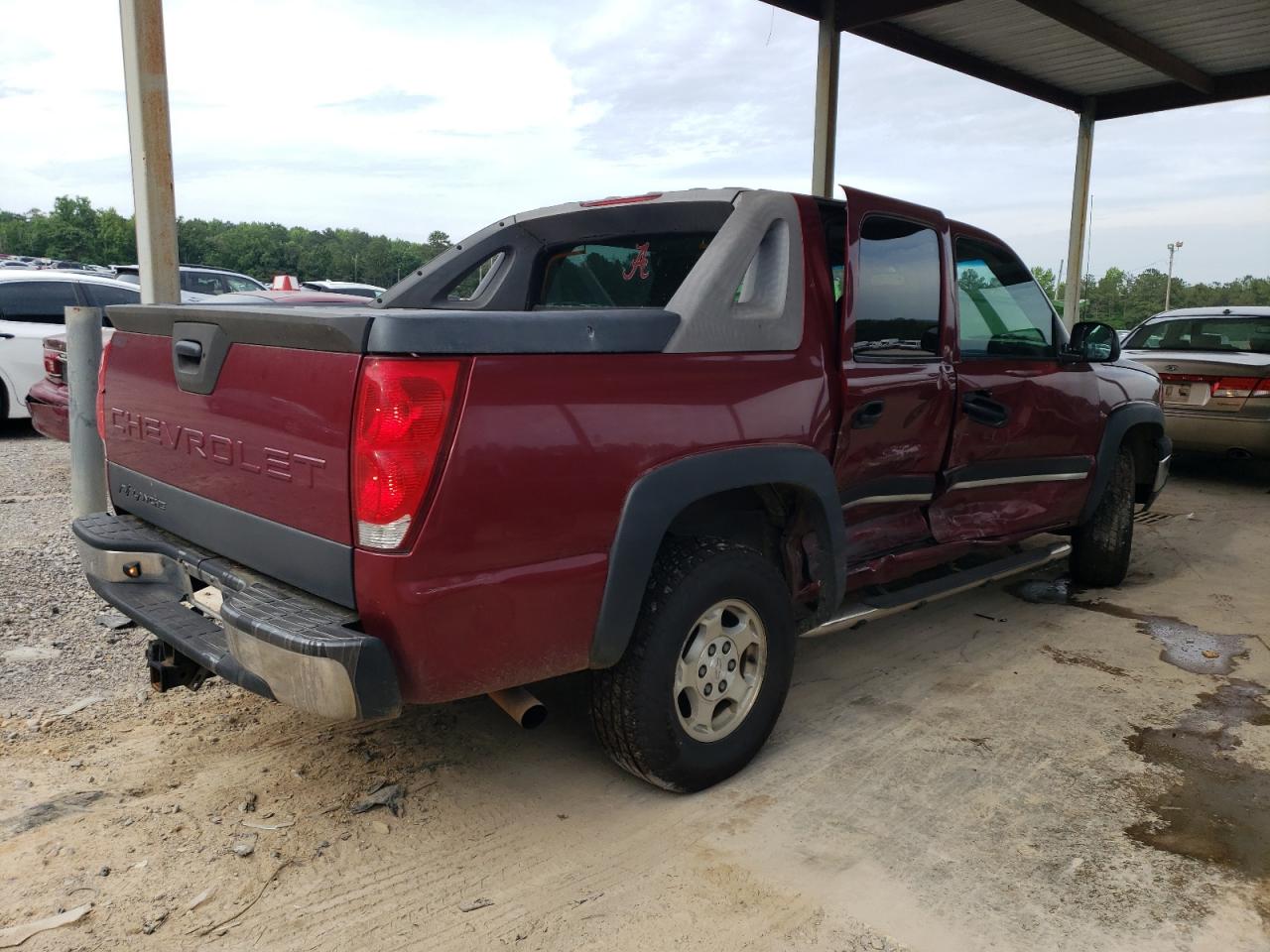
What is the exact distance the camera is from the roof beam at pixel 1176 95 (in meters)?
11.8

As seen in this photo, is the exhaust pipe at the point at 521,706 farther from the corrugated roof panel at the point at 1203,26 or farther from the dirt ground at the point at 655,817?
the corrugated roof panel at the point at 1203,26

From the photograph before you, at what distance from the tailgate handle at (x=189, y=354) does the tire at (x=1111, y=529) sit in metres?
4.48

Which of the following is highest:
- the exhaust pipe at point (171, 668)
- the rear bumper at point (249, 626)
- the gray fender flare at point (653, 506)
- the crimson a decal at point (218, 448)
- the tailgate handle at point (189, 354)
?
the tailgate handle at point (189, 354)

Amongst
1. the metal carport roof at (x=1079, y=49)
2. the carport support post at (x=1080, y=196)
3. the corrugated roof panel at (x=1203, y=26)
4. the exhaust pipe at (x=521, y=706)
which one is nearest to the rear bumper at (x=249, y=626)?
the exhaust pipe at (x=521, y=706)

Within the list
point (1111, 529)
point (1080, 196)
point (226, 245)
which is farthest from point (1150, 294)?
point (226, 245)

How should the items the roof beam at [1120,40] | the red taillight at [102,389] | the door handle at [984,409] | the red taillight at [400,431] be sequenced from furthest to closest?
the roof beam at [1120,40] < the door handle at [984,409] < the red taillight at [102,389] < the red taillight at [400,431]

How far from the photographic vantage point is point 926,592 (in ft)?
12.7

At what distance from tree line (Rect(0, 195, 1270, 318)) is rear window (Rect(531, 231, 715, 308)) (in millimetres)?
44356

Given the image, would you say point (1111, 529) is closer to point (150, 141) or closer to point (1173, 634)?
point (1173, 634)

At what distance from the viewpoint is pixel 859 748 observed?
3367 millimetres

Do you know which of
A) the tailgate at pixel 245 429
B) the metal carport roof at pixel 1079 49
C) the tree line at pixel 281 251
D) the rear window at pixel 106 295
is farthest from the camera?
the tree line at pixel 281 251

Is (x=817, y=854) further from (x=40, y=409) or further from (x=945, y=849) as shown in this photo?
(x=40, y=409)

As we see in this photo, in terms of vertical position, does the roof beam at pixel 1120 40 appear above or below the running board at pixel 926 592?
above

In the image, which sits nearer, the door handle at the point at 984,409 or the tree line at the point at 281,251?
the door handle at the point at 984,409
